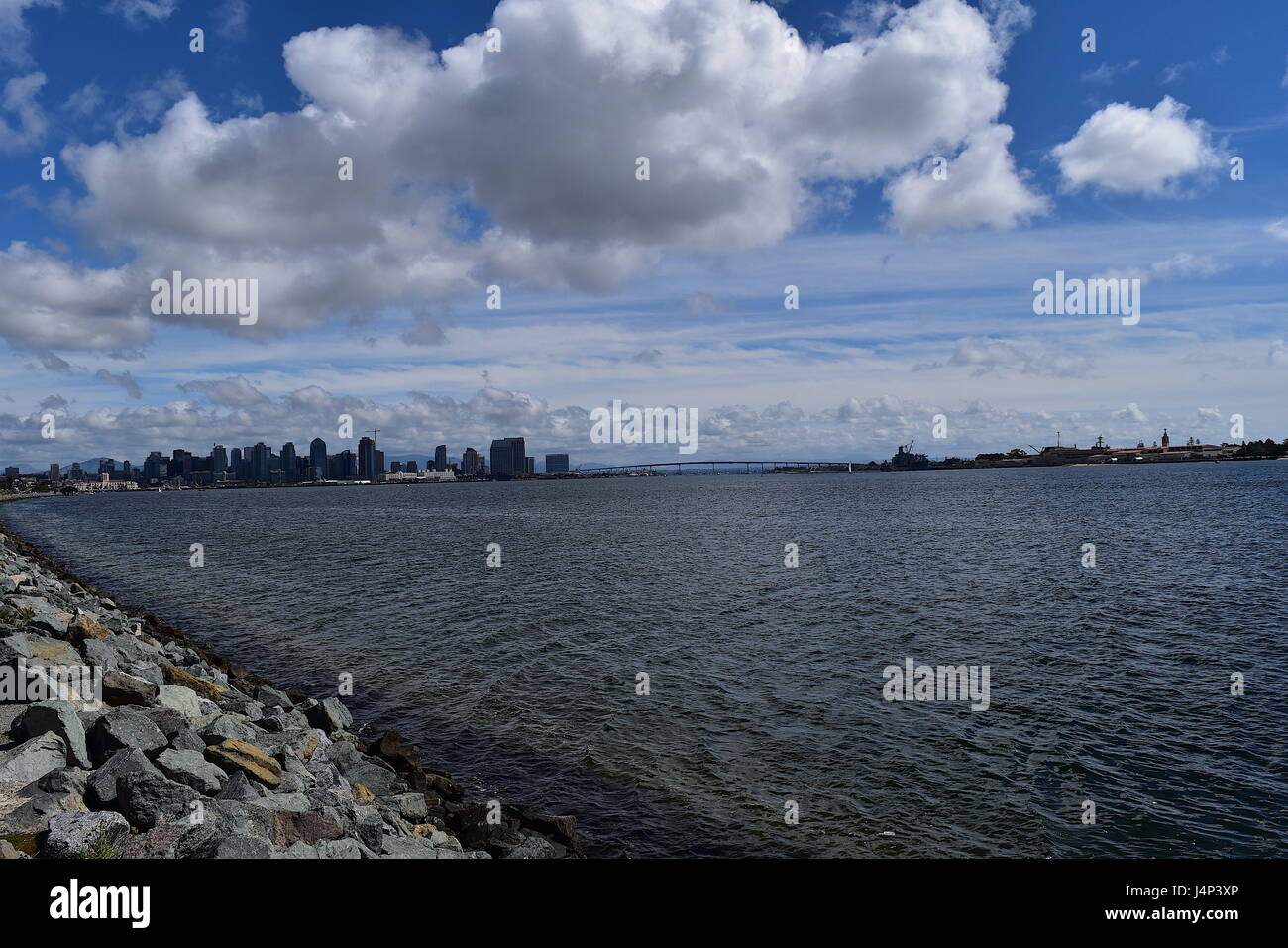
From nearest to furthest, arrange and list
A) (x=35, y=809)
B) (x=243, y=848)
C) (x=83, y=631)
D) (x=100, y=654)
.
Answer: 1. (x=243, y=848)
2. (x=35, y=809)
3. (x=100, y=654)
4. (x=83, y=631)

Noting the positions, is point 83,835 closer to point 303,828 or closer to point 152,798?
point 152,798

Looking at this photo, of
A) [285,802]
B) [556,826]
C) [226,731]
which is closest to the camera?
[285,802]

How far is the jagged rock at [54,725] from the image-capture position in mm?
14078

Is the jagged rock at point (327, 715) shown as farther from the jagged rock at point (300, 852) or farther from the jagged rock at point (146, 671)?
the jagged rock at point (300, 852)

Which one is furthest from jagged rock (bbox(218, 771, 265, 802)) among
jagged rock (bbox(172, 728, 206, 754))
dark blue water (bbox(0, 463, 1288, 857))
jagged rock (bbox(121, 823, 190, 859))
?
dark blue water (bbox(0, 463, 1288, 857))

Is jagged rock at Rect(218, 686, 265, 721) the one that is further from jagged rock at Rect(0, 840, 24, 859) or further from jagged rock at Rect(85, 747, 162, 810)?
jagged rock at Rect(0, 840, 24, 859)

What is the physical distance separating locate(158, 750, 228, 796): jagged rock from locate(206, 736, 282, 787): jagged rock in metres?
0.86

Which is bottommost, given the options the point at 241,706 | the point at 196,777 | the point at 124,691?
the point at 241,706

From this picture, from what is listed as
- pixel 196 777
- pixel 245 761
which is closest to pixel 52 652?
pixel 245 761

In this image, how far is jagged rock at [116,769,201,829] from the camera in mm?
12211

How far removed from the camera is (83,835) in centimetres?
1068

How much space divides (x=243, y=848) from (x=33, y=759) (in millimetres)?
5667

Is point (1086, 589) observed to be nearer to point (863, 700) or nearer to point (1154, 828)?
point (863, 700)
